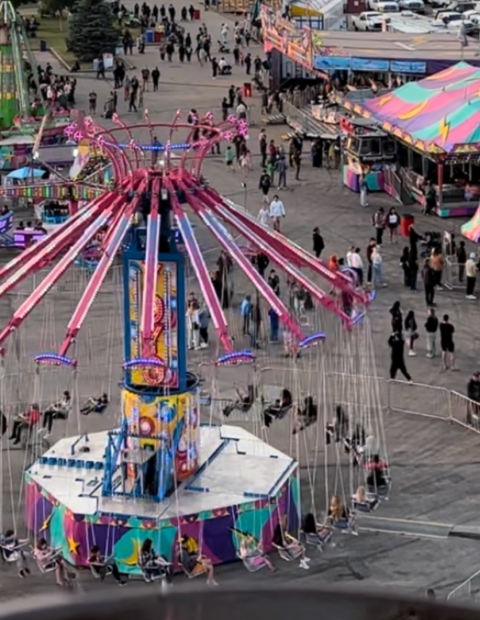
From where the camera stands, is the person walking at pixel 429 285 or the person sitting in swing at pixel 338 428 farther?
the person walking at pixel 429 285

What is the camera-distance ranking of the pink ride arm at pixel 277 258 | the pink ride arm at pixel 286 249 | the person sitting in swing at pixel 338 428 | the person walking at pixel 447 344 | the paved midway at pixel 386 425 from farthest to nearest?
the person walking at pixel 447 344, the person sitting in swing at pixel 338 428, the pink ride arm at pixel 286 249, the paved midway at pixel 386 425, the pink ride arm at pixel 277 258

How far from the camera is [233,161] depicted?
41.7 meters

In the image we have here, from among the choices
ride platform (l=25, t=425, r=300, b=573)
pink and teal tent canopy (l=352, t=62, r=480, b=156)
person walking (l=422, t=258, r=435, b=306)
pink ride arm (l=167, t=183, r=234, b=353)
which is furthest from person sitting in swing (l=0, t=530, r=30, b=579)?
pink and teal tent canopy (l=352, t=62, r=480, b=156)

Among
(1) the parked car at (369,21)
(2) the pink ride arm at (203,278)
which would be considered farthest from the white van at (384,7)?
(2) the pink ride arm at (203,278)

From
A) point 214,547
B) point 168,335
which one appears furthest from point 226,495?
point 168,335

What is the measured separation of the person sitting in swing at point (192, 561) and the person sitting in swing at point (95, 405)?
4664 millimetres

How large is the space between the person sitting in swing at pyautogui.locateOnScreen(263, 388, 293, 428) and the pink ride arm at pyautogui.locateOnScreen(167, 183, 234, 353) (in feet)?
14.6

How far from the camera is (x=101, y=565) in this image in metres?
16.6

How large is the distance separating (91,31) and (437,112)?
96.0 ft

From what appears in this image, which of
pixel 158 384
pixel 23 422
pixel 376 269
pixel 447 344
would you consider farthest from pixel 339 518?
pixel 376 269

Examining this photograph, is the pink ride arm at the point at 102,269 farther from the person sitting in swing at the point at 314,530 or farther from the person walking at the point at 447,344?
the person walking at the point at 447,344

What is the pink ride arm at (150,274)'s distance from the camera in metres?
15.8

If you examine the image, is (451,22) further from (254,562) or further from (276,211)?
(254,562)

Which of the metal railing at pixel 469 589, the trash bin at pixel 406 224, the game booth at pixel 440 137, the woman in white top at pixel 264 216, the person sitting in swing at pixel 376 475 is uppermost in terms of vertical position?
the game booth at pixel 440 137
